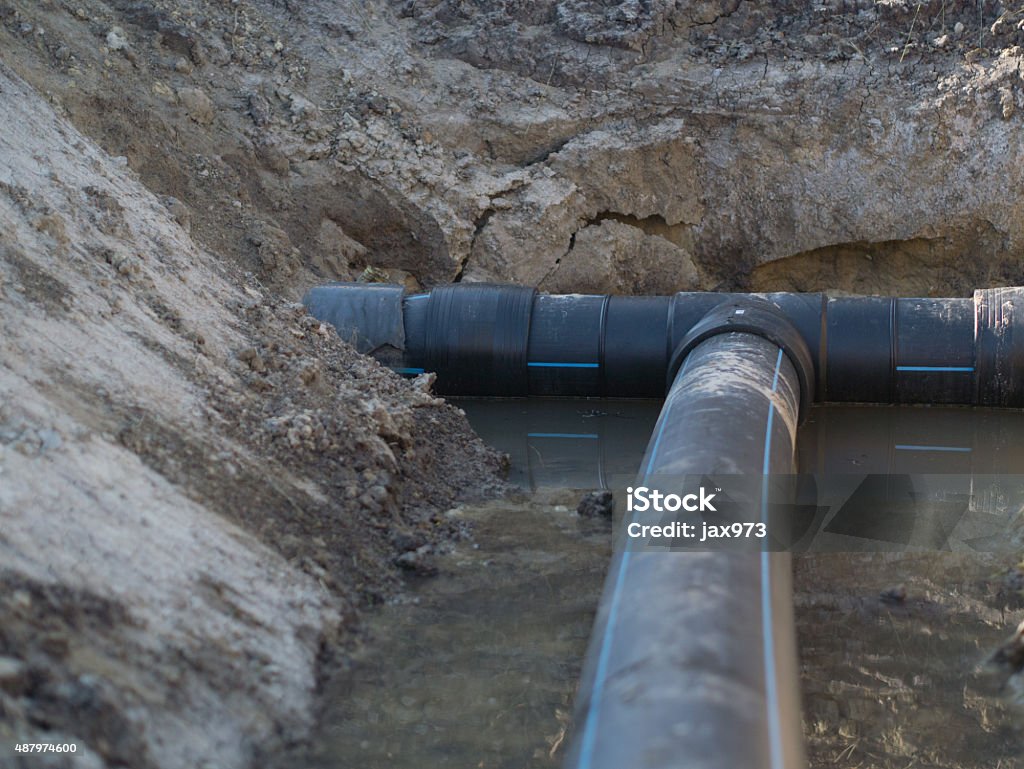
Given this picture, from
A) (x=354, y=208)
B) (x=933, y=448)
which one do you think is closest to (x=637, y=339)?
(x=933, y=448)

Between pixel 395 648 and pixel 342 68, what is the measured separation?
20.5 feet

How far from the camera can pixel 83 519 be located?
2705mm

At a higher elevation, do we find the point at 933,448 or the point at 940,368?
the point at 940,368

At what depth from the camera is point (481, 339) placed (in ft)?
20.9

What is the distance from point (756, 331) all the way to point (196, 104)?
14.7 feet

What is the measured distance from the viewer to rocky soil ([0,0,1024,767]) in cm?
318

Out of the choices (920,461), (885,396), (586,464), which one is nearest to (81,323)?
(586,464)

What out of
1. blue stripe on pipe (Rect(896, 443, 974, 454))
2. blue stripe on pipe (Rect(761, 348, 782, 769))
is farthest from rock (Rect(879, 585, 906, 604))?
blue stripe on pipe (Rect(896, 443, 974, 454))

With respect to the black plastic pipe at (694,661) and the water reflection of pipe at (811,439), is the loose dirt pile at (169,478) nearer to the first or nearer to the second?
the water reflection of pipe at (811,439)

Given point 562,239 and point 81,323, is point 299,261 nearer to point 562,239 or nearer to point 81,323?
point 562,239

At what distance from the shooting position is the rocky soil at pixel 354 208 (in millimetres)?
3178

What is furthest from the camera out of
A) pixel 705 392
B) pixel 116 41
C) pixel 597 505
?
pixel 116 41

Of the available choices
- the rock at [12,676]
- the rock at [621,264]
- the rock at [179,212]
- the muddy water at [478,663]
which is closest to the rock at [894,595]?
the muddy water at [478,663]
